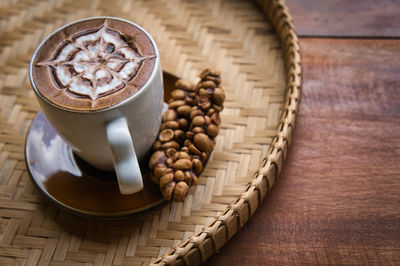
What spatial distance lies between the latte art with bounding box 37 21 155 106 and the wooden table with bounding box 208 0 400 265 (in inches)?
13.6

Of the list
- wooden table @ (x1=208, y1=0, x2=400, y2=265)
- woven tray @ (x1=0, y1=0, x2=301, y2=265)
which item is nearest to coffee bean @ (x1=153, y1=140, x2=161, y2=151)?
woven tray @ (x1=0, y1=0, x2=301, y2=265)

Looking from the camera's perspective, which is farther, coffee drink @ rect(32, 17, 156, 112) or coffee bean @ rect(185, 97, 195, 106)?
coffee bean @ rect(185, 97, 195, 106)

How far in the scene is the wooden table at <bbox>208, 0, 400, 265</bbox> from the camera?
75 cm

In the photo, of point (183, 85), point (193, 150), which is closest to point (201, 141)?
point (193, 150)

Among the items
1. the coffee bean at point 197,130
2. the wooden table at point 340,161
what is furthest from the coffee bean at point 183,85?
the wooden table at point 340,161

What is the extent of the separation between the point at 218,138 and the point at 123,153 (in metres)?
0.25

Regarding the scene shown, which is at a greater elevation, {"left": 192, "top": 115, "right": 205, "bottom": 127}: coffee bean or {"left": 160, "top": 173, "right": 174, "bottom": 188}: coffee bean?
{"left": 192, "top": 115, "right": 205, "bottom": 127}: coffee bean

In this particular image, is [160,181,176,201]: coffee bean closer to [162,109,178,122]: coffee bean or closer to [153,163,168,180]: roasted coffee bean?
[153,163,168,180]: roasted coffee bean

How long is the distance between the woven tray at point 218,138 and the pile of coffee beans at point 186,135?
63 mm

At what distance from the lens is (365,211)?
775 mm

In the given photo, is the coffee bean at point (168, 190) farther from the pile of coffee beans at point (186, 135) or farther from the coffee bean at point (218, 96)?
the coffee bean at point (218, 96)

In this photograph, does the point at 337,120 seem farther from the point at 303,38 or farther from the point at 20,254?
the point at 20,254

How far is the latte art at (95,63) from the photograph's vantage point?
646mm

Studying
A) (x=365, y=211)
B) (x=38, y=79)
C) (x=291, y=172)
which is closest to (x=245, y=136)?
(x=291, y=172)
